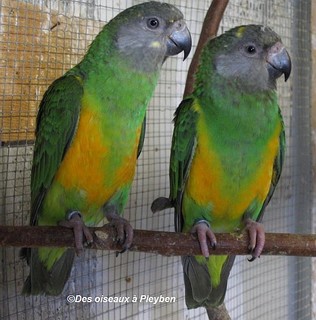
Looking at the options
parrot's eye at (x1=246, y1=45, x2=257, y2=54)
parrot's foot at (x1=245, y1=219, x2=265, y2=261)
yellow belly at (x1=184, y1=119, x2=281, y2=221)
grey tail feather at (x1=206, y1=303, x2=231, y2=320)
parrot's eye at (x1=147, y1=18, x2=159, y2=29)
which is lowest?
grey tail feather at (x1=206, y1=303, x2=231, y2=320)

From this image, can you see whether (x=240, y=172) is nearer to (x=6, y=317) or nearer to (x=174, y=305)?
(x=6, y=317)

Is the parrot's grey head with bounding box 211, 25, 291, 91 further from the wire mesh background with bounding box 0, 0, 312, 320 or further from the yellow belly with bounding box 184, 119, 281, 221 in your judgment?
the wire mesh background with bounding box 0, 0, 312, 320

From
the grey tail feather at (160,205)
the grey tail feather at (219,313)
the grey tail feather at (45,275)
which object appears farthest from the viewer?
the grey tail feather at (219,313)

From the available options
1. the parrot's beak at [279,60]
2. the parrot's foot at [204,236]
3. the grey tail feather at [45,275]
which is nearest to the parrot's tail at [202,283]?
the parrot's foot at [204,236]

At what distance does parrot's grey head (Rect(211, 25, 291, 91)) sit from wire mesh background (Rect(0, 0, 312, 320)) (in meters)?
0.76

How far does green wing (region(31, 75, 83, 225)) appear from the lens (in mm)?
1459

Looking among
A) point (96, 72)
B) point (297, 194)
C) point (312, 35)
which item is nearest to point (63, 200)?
point (96, 72)

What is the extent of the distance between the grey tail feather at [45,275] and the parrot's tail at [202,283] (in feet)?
1.31

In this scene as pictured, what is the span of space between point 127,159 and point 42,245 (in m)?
0.36

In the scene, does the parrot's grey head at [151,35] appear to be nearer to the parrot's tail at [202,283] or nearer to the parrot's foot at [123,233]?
the parrot's foot at [123,233]

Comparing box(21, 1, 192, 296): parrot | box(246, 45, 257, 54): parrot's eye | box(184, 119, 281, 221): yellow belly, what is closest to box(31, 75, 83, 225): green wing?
box(21, 1, 192, 296): parrot

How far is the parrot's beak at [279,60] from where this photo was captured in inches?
60.5

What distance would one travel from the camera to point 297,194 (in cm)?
311

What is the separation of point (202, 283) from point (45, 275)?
523mm
